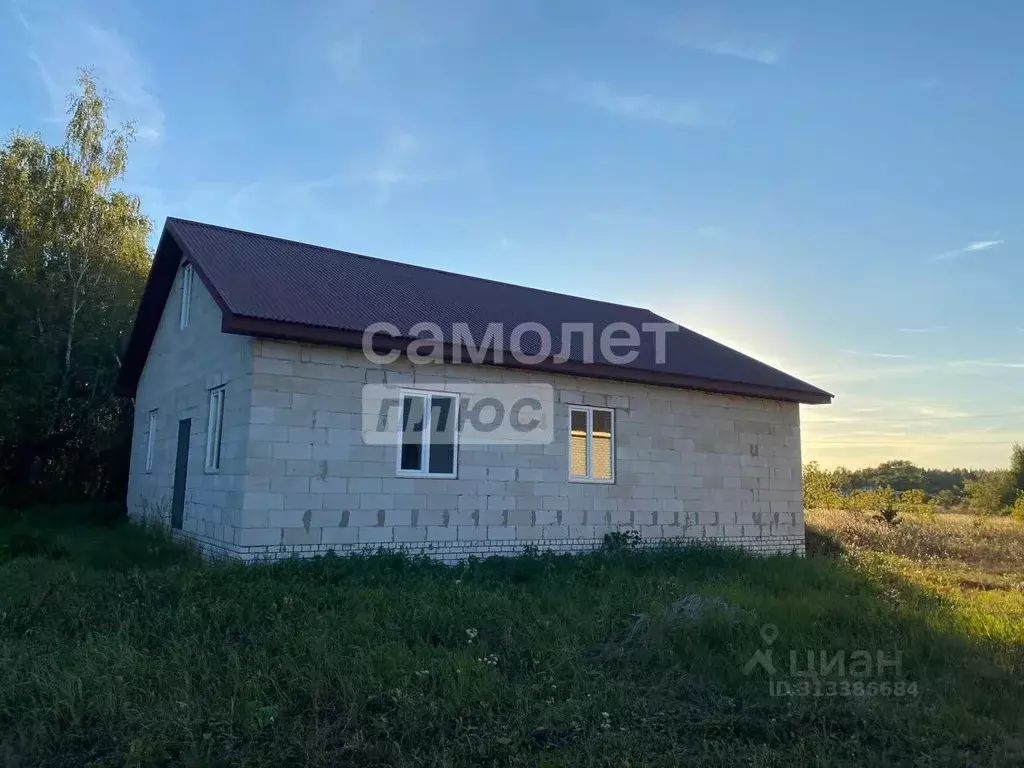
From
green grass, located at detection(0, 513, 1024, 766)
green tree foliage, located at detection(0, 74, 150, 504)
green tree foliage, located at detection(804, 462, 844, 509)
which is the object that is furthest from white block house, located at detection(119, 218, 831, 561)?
green tree foliage, located at detection(804, 462, 844, 509)

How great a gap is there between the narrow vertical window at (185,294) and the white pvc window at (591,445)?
7068 mm

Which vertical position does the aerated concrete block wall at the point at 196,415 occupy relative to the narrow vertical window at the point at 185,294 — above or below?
below

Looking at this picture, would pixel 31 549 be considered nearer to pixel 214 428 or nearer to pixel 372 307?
pixel 214 428

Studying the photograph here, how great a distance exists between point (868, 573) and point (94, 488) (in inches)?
721

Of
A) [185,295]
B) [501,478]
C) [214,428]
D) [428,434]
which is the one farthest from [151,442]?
[501,478]

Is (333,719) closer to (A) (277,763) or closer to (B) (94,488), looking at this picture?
(A) (277,763)

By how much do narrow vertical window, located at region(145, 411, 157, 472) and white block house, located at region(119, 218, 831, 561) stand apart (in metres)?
0.08

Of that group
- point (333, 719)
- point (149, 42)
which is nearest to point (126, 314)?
point (149, 42)

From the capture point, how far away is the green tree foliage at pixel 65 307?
17.2 meters

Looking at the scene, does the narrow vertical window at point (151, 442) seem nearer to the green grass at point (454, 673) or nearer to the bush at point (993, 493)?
the green grass at point (454, 673)

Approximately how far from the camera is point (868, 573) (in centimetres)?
1175

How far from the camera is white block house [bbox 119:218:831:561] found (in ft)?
30.7

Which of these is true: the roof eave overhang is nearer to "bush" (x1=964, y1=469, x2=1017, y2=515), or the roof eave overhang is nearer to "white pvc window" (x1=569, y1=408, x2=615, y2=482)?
"white pvc window" (x1=569, y1=408, x2=615, y2=482)

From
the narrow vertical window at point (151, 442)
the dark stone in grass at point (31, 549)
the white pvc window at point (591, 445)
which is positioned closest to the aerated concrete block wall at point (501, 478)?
the white pvc window at point (591, 445)
